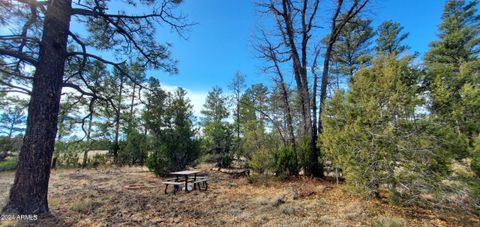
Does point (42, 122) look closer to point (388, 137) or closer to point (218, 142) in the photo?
point (388, 137)

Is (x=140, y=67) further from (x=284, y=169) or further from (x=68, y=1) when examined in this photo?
(x=284, y=169)

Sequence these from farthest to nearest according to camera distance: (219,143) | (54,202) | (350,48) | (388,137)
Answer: (350,48), (219,143), (54,202), (388,137)

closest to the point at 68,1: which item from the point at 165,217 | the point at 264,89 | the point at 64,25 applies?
the point at 64,25

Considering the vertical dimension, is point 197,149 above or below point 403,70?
below

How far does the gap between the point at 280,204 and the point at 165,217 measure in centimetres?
227

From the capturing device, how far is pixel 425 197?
13.5 feet

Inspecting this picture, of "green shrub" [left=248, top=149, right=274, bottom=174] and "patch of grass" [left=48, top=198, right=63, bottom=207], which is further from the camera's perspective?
"green shrub" [left=248, top=149, right=274, bottom=174]

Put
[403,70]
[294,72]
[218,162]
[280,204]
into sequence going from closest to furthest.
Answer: [403,70] → [280,204] → [294,72] → [218,162]

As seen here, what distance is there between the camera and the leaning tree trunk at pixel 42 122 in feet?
12.4

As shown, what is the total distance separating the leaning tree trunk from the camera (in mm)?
3771

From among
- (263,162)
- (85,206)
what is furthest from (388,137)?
(85,206)

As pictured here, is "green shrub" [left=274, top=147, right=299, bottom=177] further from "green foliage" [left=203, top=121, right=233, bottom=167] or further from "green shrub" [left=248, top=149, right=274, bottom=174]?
"green foliage" [left=203, top=121, right=233, bottom=167]

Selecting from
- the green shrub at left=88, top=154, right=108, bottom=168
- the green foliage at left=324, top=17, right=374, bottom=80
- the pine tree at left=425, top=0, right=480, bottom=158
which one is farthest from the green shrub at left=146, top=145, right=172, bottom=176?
the green foliage at left=324, top=17, right=374, bottom=80

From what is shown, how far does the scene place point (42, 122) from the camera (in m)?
3.86
